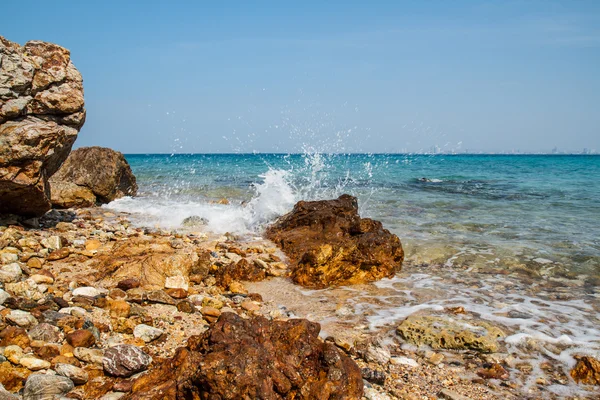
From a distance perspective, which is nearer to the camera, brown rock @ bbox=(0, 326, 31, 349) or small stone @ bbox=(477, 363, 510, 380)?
brown rock @ bbox=(0, 326, 31, 349)

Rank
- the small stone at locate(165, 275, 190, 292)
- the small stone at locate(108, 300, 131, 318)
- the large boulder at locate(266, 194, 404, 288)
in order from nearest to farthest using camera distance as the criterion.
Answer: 1. the small stone at locate(108, 300, 131, 318)
2. the small stone at locate(165, 275, 190, 292)
3. the large boulder at locate(266, 194, 404, 288)

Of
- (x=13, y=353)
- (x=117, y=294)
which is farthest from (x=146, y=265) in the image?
(x=13, y=353)

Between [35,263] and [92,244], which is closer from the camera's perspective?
[35,263]

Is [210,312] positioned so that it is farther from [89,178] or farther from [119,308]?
[89,178]

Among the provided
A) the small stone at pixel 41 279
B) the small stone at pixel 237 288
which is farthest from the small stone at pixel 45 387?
the small stone at pixel 237 288

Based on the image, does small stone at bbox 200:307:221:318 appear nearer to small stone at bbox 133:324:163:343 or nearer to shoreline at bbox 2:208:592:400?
shoreline at bbox 2:208:592:400

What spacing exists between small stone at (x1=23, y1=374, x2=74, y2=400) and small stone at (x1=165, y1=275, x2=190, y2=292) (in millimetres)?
2014

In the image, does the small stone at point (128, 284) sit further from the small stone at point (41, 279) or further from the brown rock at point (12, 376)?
the brown rock at point (12, 376)

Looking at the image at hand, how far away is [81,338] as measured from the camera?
10.0 feet

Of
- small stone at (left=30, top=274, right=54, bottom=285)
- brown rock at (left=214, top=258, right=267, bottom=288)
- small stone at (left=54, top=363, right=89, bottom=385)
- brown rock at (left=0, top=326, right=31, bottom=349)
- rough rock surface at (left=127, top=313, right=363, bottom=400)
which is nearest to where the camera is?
rough rock surface at (left=127, top=313, right=363, bottom=400)

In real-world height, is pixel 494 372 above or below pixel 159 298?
below

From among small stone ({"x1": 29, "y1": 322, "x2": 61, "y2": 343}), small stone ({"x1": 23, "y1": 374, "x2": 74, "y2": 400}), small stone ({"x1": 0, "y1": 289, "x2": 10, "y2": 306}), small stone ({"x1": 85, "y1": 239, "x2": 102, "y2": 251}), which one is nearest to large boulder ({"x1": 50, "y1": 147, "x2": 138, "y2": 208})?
small stone ({"x1": 85, "y1": 239, "x2": 102, "y2": 251})

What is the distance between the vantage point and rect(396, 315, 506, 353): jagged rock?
3.71 meters

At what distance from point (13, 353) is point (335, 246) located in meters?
3.83
